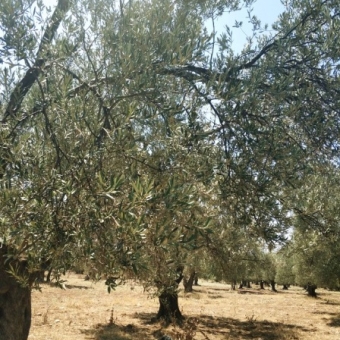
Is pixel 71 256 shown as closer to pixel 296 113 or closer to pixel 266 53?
pixel 296 113

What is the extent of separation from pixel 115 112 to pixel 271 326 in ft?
63.8

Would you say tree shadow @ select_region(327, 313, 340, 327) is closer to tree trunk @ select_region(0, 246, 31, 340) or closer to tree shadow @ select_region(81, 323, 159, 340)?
tree shadow @ select_region(81, 323, 159, 340)

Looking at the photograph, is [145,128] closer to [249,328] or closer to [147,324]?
[147,324]

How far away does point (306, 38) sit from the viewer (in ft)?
20.2

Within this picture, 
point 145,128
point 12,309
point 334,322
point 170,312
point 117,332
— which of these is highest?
point 145,128

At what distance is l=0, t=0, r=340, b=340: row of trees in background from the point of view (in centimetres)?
373

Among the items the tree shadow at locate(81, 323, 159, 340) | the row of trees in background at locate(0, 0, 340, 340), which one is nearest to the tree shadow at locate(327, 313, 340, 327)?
the tree shadow at locate(81, 323, 159, 340)

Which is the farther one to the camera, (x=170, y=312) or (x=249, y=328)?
(x=249, y=328)

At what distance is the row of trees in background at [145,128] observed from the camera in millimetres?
3730

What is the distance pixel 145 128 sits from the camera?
6258mm

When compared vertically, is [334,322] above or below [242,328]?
above

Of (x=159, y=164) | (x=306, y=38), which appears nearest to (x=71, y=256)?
(x=159, y=164)

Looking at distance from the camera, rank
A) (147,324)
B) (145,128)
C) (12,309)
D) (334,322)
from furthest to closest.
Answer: (334,322) → (147,324) → (12,309) → (145,128)

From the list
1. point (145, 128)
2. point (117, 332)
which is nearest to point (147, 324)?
point (117, 332)
